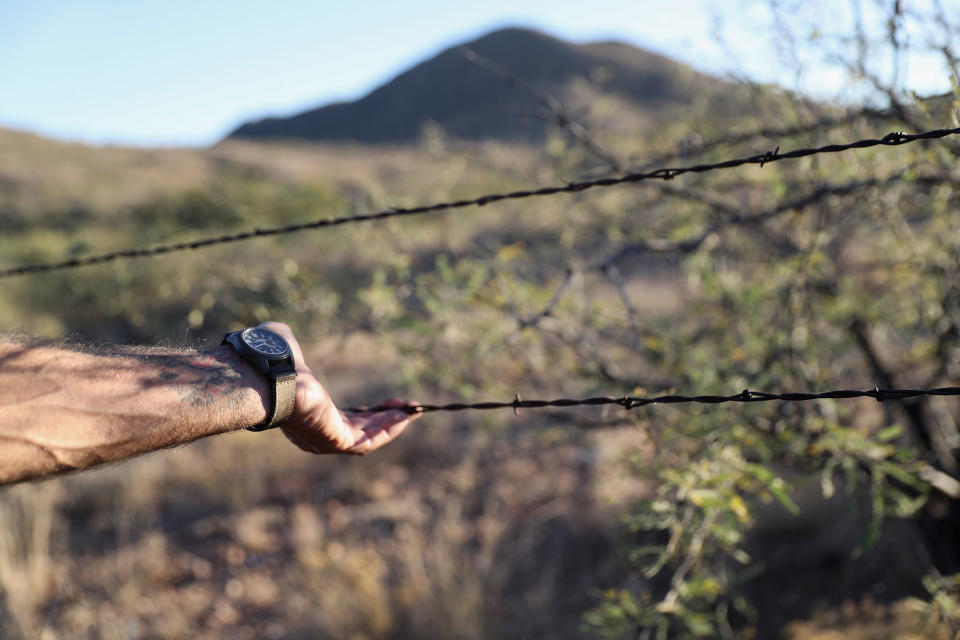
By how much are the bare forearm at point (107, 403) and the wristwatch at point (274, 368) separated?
21 mm

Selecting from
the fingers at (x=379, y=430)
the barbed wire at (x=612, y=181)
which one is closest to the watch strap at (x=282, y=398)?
the fingers at (x=379, y=430)

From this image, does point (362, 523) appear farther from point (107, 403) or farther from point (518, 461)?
point (107, 403)

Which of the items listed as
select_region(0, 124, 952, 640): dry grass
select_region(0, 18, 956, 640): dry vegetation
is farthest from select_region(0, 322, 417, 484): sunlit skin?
select_region(0, 124, 952, 640): dry grass

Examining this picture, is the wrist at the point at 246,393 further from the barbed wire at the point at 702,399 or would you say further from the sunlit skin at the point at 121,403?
the barbed wire at the point at 702,399

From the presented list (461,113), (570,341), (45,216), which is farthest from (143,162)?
(570,341)

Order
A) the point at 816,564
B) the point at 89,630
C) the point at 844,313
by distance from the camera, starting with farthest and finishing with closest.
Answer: the point at 89,630, the point at 816,564, the point at 844,313

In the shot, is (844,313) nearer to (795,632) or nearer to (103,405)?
(795,632)

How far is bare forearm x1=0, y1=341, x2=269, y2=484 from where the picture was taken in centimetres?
117

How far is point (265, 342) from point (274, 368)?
0.09m

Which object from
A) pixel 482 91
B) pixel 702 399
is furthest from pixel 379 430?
pixel 482 91

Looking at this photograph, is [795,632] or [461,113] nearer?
[795,632]

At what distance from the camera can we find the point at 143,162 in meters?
34.8

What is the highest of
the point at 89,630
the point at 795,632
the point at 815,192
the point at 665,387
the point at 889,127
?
the point at 889,127

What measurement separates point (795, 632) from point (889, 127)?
8.41ft
